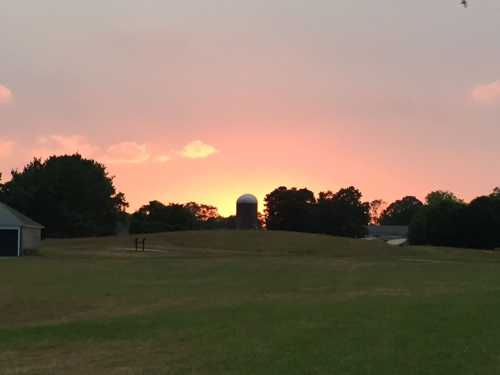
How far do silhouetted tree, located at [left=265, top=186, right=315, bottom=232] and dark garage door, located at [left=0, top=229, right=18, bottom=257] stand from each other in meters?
77.1

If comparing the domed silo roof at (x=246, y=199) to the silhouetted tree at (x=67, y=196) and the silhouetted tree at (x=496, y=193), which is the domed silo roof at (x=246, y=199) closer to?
the silhouetted tree at (x=67, y=196)

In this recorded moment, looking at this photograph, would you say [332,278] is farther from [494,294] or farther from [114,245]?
[114,245]

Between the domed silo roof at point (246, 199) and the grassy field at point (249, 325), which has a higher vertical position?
the domed silo roof at point (246, 199)

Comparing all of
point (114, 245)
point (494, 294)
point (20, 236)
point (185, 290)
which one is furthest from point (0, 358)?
point (114, 245)

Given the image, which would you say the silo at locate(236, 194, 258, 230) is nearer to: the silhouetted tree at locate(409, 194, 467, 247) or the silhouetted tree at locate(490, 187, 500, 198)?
the silhouetted tree at locate(409, 194, 467, 247)

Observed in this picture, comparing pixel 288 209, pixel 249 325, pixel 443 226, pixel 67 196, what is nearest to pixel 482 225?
pixel 443 226

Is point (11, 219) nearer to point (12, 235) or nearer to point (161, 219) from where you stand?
point (12, 235)

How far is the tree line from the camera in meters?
92.1

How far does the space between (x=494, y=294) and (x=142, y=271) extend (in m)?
19.3

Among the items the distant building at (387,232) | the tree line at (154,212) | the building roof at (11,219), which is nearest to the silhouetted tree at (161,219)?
the tree line at (154,212)

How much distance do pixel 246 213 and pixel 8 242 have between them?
49346mm

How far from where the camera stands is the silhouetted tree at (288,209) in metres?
128

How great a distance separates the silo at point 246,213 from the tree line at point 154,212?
21634 millimetres

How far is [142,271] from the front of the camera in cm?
3412
